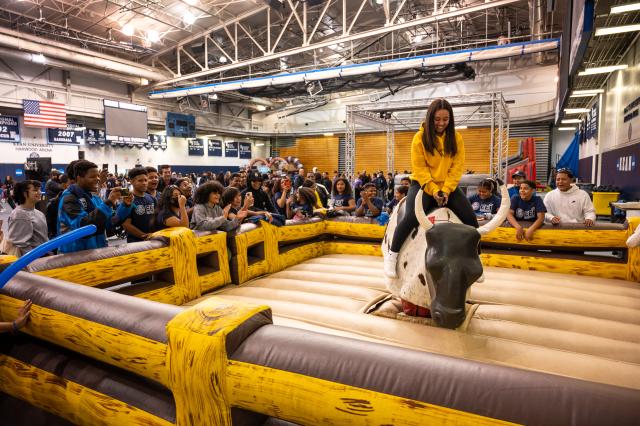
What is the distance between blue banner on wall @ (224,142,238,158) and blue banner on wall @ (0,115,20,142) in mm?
11291

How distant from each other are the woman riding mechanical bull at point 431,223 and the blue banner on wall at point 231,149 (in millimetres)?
22333

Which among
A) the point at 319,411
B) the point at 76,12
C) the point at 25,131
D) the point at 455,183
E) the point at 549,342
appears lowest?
the point at 549,342

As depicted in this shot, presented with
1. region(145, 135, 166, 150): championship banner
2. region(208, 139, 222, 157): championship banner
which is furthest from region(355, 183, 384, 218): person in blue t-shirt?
region(208, 139, 222, 157): championship banner

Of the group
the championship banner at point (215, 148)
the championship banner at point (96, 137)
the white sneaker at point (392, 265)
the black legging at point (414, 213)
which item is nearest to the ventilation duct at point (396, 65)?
the championship banner at point (96, 137)

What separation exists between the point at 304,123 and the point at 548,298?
2335 cm

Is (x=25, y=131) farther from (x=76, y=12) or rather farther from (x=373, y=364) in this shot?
(x=373, y=364)

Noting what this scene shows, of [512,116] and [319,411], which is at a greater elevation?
[512,116]

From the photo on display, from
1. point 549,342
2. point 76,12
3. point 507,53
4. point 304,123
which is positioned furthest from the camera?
point 304,123

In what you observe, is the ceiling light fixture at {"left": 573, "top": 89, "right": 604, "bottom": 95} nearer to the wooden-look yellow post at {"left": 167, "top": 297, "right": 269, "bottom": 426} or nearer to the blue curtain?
the blue curtain

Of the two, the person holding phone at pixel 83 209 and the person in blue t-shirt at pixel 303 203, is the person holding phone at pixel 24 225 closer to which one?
the person holding phone at pixel 83 209

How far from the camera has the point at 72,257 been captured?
2342 mm

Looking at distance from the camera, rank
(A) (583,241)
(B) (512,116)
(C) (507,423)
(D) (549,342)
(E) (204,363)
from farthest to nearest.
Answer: (B) (512,116), (A) (583,241), (D) (549,342), (E) (204,363), (C) (507,423)

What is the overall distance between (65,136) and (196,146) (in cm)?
737

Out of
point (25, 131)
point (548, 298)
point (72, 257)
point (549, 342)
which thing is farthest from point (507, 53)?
point (25, 131)
